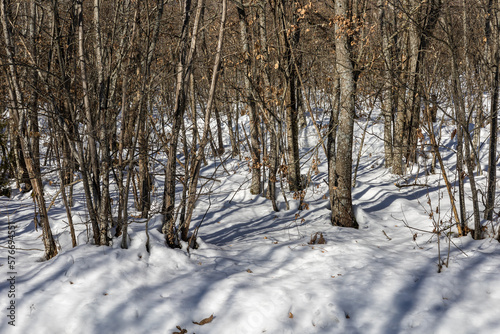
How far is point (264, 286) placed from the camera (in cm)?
387

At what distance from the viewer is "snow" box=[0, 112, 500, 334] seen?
11.0 ft

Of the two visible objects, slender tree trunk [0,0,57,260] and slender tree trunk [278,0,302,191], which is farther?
slender tree trunk [278,0,302,191]

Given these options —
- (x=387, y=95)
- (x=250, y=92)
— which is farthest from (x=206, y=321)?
(x=387, y=95)

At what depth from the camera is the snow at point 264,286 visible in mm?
3355

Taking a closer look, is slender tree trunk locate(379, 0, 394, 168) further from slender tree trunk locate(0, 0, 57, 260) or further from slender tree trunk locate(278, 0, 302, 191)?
slender tree trunk locate(0, 0, 57, 260)

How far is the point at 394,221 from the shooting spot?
6.35 metres

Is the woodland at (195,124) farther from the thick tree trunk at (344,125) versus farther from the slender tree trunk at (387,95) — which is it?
the slender tree trunk at (387,95)

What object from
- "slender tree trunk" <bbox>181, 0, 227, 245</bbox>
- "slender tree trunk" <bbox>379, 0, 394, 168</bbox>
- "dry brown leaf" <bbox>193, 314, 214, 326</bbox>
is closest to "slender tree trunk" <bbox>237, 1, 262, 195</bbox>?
"slender tree trunk" <bbox>181, 0, 227, 245</bbox>

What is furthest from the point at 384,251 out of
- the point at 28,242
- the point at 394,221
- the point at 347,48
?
the point at 28,242

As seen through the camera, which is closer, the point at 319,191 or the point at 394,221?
the point at 394,221

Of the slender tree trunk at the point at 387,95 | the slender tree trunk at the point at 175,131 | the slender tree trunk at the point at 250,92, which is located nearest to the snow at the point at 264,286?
the slender tree trunk at the point at 175,131

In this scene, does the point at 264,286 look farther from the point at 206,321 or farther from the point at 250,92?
the point at 250,92

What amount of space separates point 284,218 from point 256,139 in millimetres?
1933

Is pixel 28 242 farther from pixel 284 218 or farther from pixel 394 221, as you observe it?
pixel 394 221
